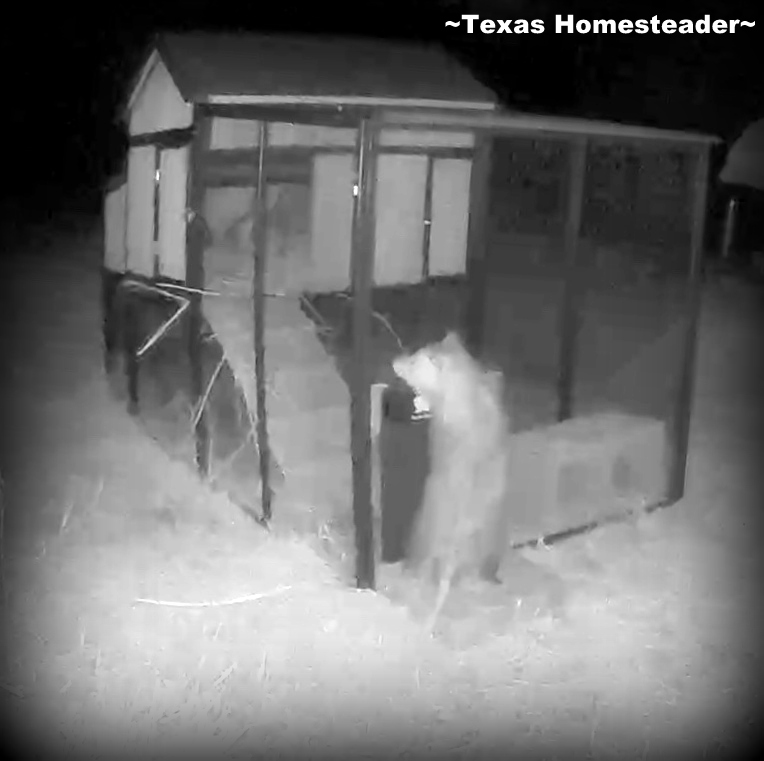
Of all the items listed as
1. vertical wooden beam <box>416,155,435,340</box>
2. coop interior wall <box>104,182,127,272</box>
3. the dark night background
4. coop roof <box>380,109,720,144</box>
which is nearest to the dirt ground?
coop interior wall <box>104,182,127,272</box>

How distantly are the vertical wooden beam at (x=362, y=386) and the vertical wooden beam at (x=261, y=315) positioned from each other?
138 mm

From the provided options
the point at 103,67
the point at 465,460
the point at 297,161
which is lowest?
the point at 465,460

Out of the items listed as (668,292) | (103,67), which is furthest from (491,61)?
(103,67)

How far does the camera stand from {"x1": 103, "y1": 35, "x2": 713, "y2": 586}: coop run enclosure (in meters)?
1.15

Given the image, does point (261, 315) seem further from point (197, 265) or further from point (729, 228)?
point (729, 228)

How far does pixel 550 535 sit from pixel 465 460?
178 millimetres

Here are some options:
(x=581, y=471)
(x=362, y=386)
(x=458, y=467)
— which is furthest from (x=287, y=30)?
(x=581, y=471)

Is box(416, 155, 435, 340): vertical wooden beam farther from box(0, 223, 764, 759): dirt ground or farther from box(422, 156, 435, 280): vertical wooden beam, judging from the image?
box(0, 223, 764, 759): dirt ground

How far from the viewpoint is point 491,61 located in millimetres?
1140

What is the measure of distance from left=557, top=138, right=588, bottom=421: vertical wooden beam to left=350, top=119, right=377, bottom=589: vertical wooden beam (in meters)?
0.30

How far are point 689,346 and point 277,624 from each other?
73cm

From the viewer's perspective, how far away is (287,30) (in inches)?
44.4

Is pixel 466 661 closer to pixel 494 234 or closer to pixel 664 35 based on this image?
pixel 494 234

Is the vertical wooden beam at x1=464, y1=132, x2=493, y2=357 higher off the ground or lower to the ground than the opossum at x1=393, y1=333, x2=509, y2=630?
higher
